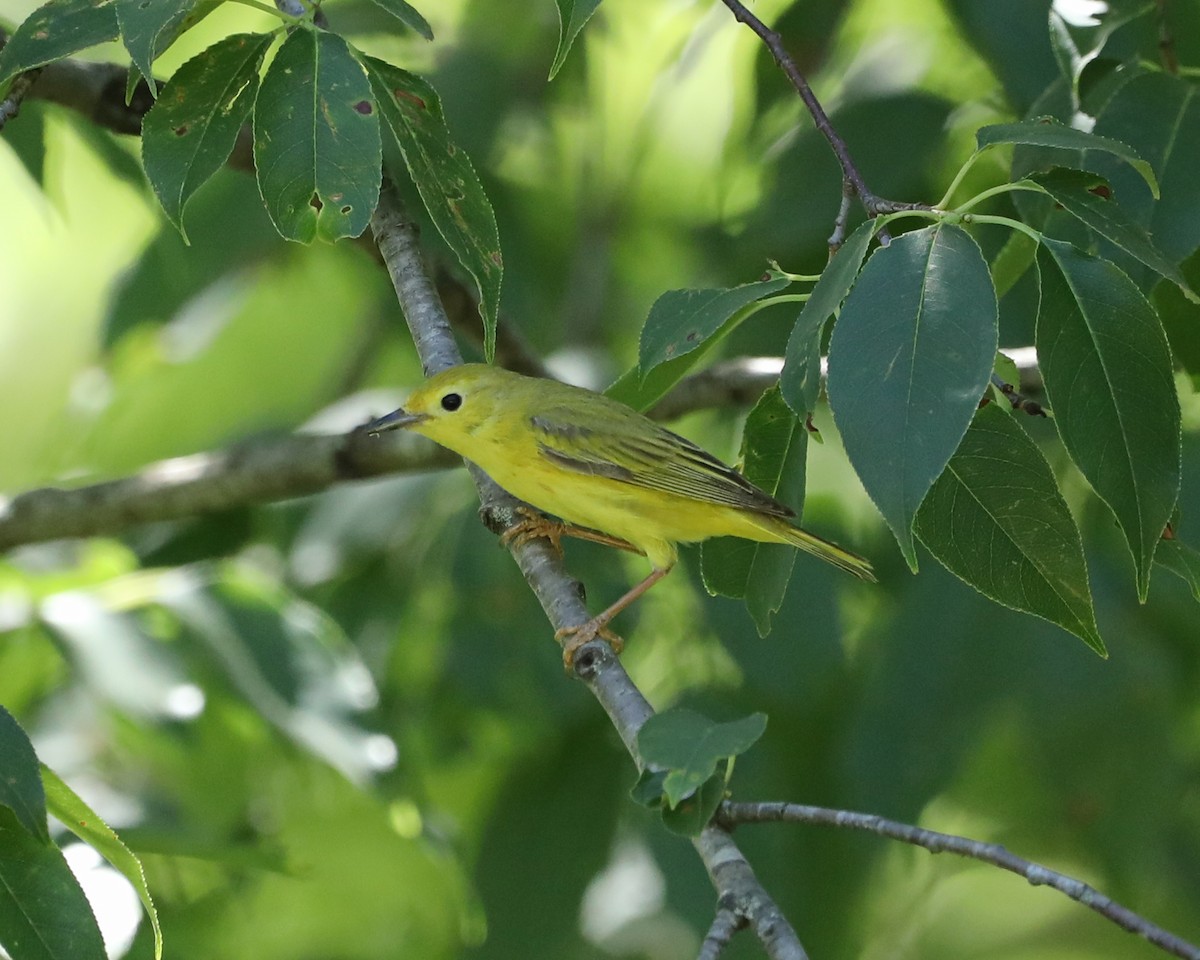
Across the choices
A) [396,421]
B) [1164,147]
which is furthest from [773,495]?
[396,421]

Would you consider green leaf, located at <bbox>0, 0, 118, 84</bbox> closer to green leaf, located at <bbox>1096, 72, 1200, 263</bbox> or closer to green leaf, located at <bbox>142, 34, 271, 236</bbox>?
green leaf, located at <bbox>142, 34, 271, 236</bbox>

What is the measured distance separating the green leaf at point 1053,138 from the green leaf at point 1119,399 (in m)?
0.18

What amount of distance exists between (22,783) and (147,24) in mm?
1134

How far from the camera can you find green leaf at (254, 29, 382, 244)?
2.41 m

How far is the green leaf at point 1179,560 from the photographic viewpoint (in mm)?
2479

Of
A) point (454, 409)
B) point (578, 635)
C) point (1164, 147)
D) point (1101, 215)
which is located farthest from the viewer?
point (454, 409)

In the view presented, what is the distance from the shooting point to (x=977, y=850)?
2039 mm

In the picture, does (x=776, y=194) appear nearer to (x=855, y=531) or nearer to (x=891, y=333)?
(x=855, y=531)

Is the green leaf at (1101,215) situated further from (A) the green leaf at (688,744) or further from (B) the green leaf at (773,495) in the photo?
(A) the green leaf at (688,744)

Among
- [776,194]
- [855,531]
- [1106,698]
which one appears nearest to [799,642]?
[855,531]

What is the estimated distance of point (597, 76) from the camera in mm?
5969

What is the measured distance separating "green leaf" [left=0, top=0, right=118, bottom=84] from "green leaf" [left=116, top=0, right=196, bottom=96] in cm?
8

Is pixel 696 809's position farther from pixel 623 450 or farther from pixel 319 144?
pixel 623 450

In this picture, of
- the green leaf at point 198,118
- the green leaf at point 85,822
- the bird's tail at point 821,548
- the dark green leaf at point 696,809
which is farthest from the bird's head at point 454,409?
the dark green leaf at point 696,809
